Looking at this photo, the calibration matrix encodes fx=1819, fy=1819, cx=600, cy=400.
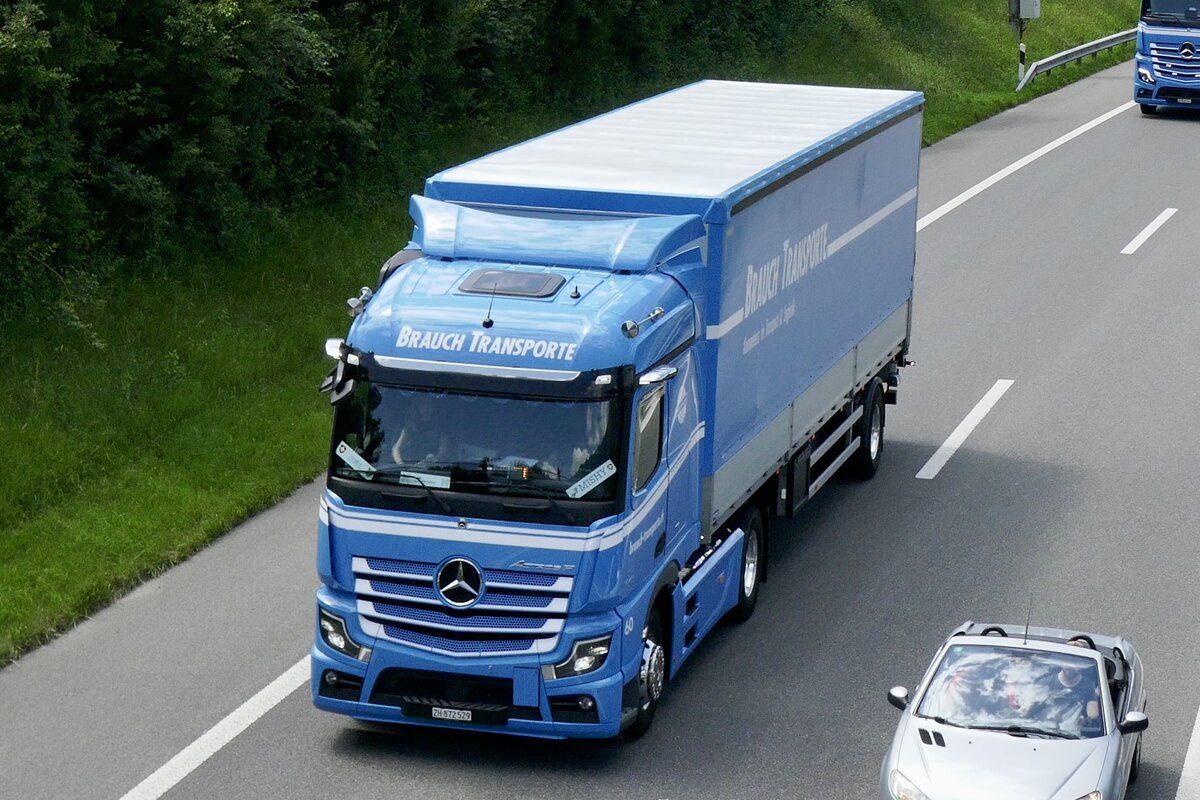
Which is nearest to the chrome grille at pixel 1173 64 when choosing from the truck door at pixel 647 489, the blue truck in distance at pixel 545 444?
the blue truck in distance at pixel 545 444

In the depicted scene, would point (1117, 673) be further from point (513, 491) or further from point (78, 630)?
point (78, 630)

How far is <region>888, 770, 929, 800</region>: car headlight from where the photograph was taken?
9820 mm

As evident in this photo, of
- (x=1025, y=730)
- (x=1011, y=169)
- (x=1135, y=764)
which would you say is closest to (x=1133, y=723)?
(x=1025, y=730)

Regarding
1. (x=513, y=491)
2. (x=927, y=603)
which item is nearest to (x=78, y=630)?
(x=513, y=491)

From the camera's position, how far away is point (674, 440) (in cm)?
1153

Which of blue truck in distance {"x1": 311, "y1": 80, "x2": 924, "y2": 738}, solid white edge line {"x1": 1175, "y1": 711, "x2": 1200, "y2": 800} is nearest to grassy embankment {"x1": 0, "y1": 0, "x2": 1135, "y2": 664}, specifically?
blue truck in distance {"x1": 311, "y1": 80, "x2": 924, "y2": 738}

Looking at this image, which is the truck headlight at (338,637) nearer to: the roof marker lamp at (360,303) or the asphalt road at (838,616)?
the asphalt road at (838,616)

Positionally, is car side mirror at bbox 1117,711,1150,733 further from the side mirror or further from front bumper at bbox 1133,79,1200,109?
front bumper at bbox 1133,79,1200,109

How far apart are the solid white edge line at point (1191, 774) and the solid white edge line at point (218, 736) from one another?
5701mm

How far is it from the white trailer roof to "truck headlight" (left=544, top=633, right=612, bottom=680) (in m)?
2.98

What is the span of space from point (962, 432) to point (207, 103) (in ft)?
28.9

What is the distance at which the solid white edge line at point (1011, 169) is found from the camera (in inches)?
1118

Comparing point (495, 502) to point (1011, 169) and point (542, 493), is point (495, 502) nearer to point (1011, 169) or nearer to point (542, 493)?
point (542, 493)

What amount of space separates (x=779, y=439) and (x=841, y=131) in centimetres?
276
